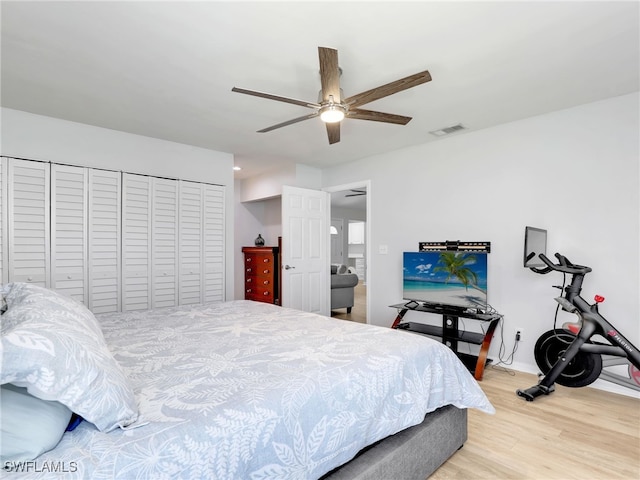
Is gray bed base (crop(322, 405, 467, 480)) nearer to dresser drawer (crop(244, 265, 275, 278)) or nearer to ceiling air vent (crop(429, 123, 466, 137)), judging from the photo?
ceiling air vent (crop(429, 123, 466, 137))

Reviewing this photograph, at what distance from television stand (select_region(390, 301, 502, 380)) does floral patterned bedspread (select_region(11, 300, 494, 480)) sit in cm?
147

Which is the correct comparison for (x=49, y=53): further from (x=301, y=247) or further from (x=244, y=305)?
(x=301, y=247)

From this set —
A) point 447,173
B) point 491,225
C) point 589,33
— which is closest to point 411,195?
point 447,173

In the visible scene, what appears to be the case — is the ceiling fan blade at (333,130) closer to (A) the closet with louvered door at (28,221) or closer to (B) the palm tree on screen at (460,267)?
(B) the palm tree on screen at (460,267)

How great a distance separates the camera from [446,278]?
147 inches

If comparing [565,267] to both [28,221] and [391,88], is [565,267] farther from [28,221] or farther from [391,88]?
[28,221]

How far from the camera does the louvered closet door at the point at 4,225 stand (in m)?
3.17

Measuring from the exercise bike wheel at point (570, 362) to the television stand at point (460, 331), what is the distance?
0.43 meters

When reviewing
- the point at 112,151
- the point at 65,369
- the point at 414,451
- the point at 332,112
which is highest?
the point at 112,151

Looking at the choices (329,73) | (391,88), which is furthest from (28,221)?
(391,88)

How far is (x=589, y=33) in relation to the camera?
2119 millimetres

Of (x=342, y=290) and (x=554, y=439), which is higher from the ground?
(x=342, y=290)

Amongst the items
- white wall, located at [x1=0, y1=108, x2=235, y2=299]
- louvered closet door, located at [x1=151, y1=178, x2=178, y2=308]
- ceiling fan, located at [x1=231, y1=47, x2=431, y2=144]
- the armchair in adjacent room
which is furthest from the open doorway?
ceiling fan, located at [x1=231, y1=47, x2=431, y2=144]

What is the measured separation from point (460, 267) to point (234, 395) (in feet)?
9.87
